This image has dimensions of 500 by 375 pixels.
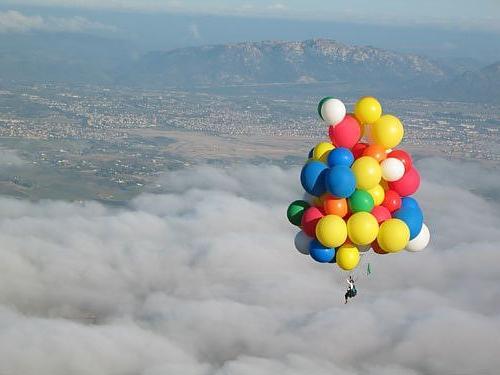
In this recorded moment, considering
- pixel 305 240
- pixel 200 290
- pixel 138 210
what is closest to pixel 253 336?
pixel 200 290

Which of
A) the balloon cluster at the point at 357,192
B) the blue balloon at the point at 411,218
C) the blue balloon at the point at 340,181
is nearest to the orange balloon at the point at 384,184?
the balloon cluster at the point at 357,192

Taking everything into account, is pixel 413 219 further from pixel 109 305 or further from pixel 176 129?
pixel 176 129

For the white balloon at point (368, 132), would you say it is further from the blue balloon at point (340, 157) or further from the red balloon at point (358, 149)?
the blue balloon at point (340, 157)

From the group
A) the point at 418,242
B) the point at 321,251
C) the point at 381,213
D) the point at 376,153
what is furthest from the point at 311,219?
the point at 418,242

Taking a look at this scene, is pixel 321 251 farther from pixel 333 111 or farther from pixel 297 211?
pixel 333 111

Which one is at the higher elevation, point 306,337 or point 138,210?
point 138,210

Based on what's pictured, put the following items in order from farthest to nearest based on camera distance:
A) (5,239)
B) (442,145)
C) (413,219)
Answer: (442,145)
(5,239)
(413,219)

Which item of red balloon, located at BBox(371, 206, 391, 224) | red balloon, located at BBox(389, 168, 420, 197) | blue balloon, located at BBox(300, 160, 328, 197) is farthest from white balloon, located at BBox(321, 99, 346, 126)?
red balloon, located at BBox(371, 206, 391, 224)
